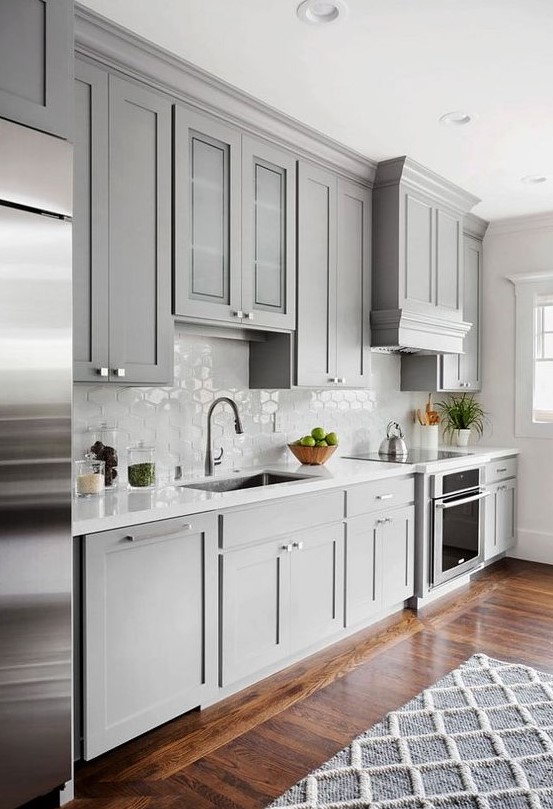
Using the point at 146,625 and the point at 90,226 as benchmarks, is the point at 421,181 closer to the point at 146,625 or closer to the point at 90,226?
the point at 90,226

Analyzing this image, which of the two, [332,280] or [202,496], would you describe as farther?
[332,280]

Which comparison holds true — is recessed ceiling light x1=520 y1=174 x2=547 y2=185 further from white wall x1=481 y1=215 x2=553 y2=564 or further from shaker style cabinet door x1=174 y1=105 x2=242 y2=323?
shaker style cabinet door x1=174 y1=105 x2=242 y2=323

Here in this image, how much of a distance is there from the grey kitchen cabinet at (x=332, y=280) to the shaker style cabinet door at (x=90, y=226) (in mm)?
1256

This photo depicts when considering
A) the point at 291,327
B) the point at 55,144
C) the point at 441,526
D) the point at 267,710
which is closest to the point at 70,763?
the point at 267,710

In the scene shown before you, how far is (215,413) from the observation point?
347 cm

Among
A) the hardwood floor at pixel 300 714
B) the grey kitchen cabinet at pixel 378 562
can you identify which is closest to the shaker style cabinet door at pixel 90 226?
the hardwood floor at pixel 300 714

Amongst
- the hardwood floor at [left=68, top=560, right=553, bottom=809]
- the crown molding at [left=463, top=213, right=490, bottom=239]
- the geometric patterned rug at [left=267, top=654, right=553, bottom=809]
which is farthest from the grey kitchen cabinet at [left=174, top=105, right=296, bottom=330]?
the crown molding at [left=463, top=213, right=490, bottom=239]

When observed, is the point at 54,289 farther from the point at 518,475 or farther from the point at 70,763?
the point at 518,475

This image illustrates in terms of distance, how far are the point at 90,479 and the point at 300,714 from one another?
1.28 metres

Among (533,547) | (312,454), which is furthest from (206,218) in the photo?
(533,547)

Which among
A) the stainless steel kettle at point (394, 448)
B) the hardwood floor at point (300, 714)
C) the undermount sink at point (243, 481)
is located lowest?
the hardwood floor at point (300, 714)

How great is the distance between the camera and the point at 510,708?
2746 millimetres

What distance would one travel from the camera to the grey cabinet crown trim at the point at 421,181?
12.9ft

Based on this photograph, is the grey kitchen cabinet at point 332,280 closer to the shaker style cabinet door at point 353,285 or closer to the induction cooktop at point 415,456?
the shaker style cabinet door at point 353,285
